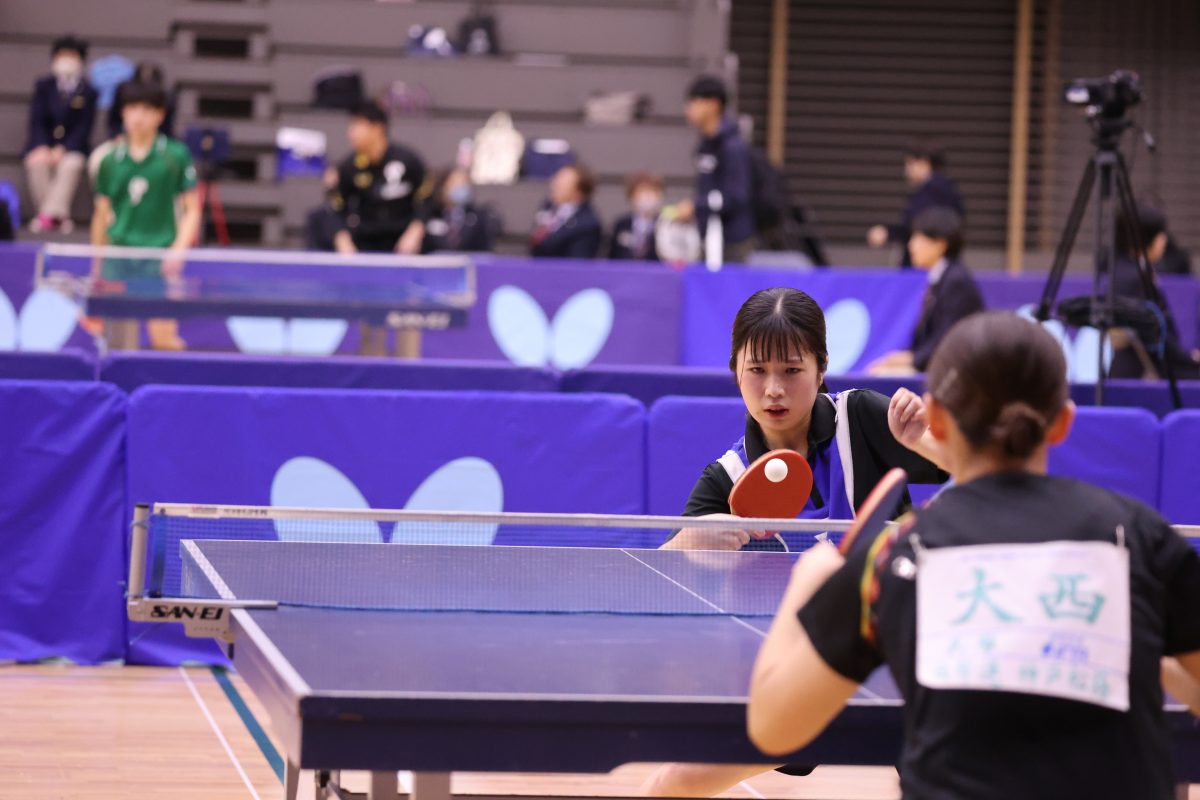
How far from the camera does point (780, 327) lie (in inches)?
126

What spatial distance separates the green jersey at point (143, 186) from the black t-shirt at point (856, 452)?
22.6ft

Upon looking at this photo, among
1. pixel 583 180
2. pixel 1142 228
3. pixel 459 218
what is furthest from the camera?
pixel 459 218

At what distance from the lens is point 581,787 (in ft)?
14.0

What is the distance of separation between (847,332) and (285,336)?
11.3ft

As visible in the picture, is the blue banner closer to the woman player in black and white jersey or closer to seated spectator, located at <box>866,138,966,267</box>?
the woman player in black and white jersey

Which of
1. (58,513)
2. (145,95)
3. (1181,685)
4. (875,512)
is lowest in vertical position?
(58,513)

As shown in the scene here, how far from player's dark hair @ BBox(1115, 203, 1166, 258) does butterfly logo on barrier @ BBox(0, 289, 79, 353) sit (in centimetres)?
568

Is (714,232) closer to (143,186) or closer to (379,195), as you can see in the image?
(379,195)

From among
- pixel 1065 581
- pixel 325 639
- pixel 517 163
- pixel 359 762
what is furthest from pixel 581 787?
pixel 517 163

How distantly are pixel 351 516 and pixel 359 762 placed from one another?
835 mm

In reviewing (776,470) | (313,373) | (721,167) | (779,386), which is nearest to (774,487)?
(776,470)

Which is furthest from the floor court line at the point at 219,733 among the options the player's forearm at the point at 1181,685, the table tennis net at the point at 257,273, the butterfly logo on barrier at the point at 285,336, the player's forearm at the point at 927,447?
the butterfly logo on barrier at the point at 285,336

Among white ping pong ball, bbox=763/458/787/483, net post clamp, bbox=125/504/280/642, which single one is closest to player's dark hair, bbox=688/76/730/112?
white ping pong ball, bbox=763/458/787/483

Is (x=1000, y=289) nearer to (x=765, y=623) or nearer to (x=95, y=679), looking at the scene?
(x=95, y=679)
